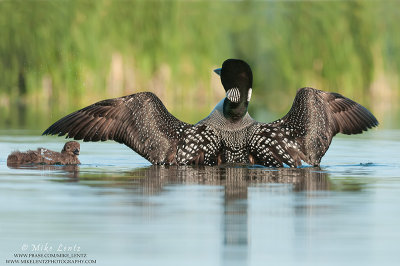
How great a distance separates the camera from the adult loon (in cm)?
1015

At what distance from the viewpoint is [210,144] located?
33.3ft

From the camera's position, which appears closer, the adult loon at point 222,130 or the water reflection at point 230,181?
the water reflection at point 230,181

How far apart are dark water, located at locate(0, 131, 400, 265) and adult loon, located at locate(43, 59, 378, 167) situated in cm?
30

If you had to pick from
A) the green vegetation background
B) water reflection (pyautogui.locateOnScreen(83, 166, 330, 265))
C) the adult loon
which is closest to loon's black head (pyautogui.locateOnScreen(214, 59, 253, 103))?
the adult loon

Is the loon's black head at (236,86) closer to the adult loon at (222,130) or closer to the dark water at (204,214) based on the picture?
the adult loon at (222,130)

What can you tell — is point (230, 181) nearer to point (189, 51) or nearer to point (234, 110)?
point (234, 110)

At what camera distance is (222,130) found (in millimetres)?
10234

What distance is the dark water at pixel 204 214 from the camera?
5301 mm

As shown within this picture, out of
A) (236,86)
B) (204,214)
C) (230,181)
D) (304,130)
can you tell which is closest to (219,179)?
(230,181)

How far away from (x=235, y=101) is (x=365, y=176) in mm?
1675

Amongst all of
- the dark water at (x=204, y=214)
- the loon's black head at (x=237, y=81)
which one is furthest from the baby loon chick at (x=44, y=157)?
the loon's black head at (x=237, y=81)

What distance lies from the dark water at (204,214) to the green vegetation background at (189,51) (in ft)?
31.4

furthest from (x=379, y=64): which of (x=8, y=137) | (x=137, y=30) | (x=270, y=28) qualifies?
(x=8, y=137)

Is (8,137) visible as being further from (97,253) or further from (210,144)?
(97,253)
